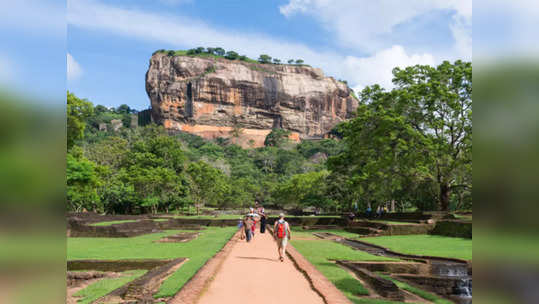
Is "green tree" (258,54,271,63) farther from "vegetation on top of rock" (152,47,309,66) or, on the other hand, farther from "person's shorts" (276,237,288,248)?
"person's shorts" (276,237,288,248)

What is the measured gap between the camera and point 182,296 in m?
6.45

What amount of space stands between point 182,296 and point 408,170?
21.2 meters

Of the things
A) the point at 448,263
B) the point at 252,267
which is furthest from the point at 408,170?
the point at 252,267

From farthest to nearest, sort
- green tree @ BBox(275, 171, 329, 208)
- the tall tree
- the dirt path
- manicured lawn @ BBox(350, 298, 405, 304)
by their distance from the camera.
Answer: green tree @ BBox(275, 171, 329, 208) → the tall tree → the dirt path → manicured lawn @ BBox(350, 298, 405, 304)

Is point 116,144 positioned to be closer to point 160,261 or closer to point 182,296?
point 160,261

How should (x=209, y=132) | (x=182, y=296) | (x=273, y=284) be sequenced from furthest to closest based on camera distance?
(x=209, y=132) → (x=273, y=284) → (x=182, y=296)

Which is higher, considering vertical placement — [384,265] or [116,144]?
[116,144]

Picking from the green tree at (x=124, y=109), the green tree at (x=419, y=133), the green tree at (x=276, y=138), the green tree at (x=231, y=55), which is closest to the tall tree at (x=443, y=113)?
the green tree at (x=419, y=133)

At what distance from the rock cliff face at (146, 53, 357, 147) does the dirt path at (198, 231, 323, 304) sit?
111152mm

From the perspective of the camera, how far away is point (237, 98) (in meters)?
127

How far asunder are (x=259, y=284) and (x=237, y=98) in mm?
121325

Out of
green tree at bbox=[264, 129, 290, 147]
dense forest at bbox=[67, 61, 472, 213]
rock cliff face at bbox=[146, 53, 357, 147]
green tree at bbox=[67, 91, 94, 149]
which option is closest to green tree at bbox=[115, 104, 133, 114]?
rock cliff face at bbox=[146, 53, 357, 147]

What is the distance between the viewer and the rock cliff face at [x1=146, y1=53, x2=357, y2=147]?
12312 cm
